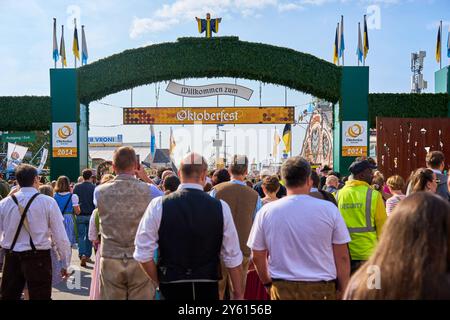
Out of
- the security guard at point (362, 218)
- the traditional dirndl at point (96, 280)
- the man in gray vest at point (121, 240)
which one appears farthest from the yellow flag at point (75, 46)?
the security guard at point (362, 218)

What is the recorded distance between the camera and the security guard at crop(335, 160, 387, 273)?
17.0ft

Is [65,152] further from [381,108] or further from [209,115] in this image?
[381,108]

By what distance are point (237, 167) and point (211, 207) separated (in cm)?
244

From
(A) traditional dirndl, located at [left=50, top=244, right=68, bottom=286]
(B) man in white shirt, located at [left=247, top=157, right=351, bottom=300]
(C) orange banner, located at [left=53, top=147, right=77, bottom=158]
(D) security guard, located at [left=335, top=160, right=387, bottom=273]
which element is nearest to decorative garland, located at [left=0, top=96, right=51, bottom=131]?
(C) orange banner, located at [left=53, top=147, right=77, bottom=158]

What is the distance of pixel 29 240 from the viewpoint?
5.20m

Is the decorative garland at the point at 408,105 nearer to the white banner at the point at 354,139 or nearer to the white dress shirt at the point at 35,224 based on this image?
the white banner at the point at 354,139

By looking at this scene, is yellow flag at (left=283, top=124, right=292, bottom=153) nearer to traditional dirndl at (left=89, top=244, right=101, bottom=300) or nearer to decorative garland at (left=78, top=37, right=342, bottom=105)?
decorative garland at (left=78, top=37, right=342, bottom=105)

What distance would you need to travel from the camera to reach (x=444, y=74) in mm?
19000

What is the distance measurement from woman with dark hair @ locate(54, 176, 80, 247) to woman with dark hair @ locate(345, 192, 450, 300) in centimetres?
850

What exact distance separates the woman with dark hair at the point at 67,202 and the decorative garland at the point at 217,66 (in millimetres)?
9516

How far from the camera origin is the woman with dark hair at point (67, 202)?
9625 millimetres

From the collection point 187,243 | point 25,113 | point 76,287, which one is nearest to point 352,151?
point 25,113

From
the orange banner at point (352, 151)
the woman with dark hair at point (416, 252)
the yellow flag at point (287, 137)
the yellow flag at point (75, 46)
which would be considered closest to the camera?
the woman with dark hair at point (416, 252)
